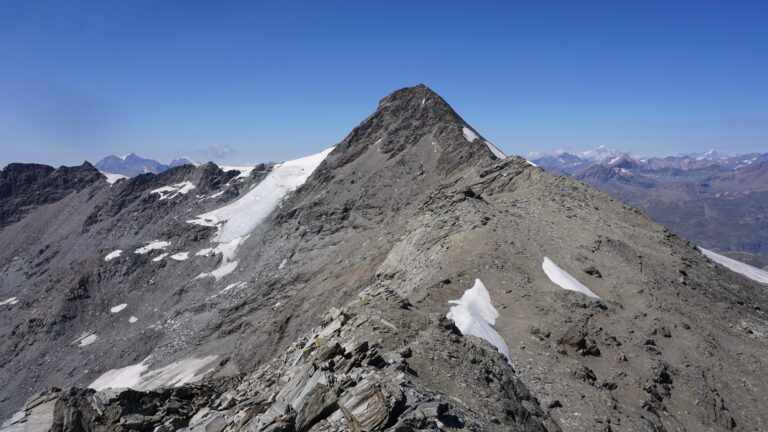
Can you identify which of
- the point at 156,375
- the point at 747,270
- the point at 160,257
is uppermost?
the point at 160,257

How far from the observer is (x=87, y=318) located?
91.6m

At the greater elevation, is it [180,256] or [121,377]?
[180,256]

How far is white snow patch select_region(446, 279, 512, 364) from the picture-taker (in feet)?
81.7

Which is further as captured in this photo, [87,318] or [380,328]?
[87,318]

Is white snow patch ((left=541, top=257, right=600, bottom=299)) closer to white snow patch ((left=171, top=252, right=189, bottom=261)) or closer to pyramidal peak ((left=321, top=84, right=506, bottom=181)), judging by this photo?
pyramidal peak ((left=321, top=84, right=506, bottom=181))

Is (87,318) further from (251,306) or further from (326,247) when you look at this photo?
(326,247)

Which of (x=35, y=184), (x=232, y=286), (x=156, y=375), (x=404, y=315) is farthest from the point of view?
(x=35, y=184)

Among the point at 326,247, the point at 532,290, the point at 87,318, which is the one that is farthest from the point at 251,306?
the point at 532,290

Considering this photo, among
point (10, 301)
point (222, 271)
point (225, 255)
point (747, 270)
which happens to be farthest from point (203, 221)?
point (747, 270)

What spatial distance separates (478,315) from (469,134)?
71.7 metres

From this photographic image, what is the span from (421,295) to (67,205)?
17589 centimetres

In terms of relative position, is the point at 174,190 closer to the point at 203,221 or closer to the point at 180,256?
the point at 203,221

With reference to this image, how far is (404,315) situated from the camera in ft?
72.7

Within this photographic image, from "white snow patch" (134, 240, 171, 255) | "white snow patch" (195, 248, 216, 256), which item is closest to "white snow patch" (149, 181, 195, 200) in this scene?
"white snow patch" (134, 240, 171, 255)
